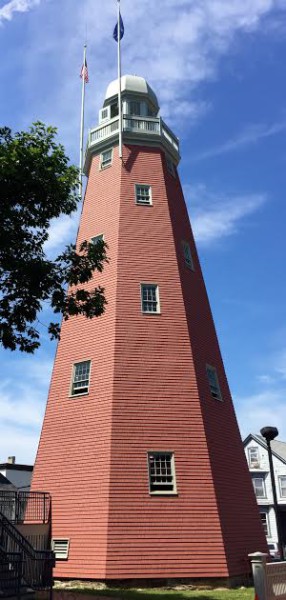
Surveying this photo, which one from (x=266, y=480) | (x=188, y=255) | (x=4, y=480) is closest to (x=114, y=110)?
(x=188, y=255)

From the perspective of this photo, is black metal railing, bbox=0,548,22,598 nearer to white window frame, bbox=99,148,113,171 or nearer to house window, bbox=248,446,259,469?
white window frame, bbox=99,148,113,171

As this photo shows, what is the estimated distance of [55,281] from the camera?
16.0 meters

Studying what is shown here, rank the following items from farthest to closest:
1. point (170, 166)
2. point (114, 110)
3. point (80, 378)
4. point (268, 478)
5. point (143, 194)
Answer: point (268, 478) → point (114, 110) → point (170, 166) → point (143, 194) → point (80, 378)

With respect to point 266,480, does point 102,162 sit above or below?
above

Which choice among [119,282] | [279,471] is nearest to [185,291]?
[119,282]

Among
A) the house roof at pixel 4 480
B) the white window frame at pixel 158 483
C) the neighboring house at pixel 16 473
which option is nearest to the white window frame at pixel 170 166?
the white window frame at pixel 158 483

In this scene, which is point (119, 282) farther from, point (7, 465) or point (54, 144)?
point (7, 465)

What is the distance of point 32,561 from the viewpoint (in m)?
14.2

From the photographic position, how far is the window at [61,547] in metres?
19.2

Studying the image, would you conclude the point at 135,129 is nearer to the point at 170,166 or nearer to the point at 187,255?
the point at 170,166

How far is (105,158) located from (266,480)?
36.6 m

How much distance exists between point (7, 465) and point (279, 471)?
91.1ft

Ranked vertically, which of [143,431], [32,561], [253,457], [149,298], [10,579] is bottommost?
[10,579]

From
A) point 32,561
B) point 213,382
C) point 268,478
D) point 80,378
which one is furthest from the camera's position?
point 268,478
